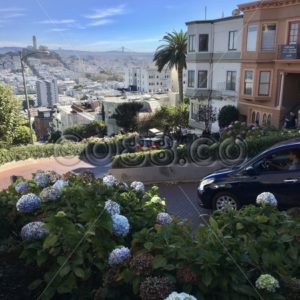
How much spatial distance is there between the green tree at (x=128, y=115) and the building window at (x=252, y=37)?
18803 mm

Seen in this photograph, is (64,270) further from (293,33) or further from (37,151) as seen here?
(293,33)

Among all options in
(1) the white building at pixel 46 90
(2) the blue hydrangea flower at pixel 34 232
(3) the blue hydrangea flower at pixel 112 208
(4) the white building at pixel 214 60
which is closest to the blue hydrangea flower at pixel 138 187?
(3) the blue hydrangea flower at pixel 112 208

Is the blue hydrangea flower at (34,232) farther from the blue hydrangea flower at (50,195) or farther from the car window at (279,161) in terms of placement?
the car window at (279,161)

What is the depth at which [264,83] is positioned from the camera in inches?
907

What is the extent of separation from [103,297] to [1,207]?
1.74m

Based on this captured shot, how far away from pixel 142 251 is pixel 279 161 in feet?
18.1

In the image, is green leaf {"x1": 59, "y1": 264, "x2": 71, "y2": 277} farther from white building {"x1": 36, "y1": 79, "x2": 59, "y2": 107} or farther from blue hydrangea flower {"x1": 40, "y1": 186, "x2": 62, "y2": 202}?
white building {"x1": 36, "y1": 79, "x2": 59, "y2": 107}

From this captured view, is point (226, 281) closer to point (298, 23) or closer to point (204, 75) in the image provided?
point (298, 23)

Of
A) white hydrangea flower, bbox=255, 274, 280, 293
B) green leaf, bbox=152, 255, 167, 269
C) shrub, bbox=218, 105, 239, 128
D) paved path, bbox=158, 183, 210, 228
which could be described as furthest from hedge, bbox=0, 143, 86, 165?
white hydrangea flower, bbox=255, 274, 280, 293

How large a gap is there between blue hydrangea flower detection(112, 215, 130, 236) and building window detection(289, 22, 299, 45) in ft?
68.0

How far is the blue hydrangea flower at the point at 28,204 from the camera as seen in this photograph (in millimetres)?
3330

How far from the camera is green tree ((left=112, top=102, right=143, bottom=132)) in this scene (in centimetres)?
4022

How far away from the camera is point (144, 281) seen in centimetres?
224

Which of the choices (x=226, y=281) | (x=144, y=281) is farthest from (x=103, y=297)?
(x=226, y=281)
